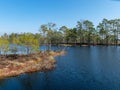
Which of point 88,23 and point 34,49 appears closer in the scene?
point 34,49

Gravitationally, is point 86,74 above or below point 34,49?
below

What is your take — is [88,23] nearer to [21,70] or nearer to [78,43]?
[78,43]

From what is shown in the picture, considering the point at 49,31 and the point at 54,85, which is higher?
the point at 49,31

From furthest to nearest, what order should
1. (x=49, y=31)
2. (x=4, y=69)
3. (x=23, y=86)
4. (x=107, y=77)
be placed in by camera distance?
(x=49, y=31), (x=4, y=69), (x=107, y=77), (x=23, y=86)

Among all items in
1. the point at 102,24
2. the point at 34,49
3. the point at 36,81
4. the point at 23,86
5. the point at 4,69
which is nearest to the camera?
the point at 23,86

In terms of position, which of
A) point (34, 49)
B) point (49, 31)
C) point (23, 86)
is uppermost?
point (49, 31)

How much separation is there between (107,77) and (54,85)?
1064 cm

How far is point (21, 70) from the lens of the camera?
130 feet

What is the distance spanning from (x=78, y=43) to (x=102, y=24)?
72.6 ft

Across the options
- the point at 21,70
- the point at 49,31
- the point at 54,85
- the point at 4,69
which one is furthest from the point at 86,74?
the point at 49,31

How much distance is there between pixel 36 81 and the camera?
33.0 m

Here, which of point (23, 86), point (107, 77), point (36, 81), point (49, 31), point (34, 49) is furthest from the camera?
point (49, 31)

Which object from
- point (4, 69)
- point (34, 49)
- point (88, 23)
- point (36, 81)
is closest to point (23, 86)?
point (36, 81)

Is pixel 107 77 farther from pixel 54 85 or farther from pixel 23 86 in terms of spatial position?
pixel 23 86
